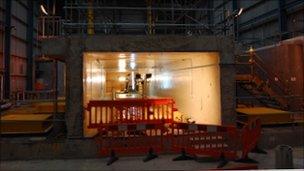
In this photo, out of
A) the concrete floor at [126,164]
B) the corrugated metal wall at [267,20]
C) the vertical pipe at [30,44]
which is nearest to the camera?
the concrete floor at [126,164]

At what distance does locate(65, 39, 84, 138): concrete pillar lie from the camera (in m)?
9.53

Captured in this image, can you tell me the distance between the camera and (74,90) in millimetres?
9539

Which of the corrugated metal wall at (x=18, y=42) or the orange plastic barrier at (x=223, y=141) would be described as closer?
the orange plastic barrier at (x=223, y=141)

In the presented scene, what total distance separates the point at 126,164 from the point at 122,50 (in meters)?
3.29

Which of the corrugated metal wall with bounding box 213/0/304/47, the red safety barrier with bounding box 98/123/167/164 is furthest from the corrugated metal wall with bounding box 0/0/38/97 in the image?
the red safety barrier with bounding box 98/123/167/164

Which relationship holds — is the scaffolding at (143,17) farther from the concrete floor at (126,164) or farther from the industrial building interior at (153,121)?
the concrete floor at (126,164)

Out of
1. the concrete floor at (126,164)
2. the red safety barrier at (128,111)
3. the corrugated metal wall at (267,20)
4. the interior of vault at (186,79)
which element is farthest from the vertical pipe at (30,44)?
the concrete floor at (126,164)

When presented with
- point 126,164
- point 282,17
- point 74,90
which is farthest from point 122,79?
point 126,164

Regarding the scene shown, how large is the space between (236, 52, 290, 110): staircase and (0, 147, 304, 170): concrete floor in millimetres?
6430

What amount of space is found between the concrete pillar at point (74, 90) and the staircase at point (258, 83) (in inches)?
329

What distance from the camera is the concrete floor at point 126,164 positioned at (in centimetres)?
829

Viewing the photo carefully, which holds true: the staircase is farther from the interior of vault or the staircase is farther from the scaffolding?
the interior of vault

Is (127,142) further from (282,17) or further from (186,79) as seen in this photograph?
(282,17)

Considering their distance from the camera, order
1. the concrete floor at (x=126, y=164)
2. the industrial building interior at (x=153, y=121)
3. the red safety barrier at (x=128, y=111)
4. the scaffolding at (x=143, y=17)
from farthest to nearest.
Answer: the scaffolding at (x=143, y=17)
the red safety barrier at (x=128, y=111)
the industrial building interior at (x=153, y=121)
the concrete floor at (x=126, y=164)
